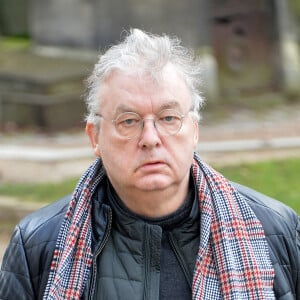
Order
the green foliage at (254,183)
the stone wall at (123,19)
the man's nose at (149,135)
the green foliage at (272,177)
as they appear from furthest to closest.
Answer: the stone wall at (123,19)
the green foliage at (254,183)
the green foliage at (272,177)
the man's nose at (149,135)

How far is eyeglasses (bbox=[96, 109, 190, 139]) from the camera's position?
272cm

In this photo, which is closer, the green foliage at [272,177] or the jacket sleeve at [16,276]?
the jacket sleeve at [16,276]

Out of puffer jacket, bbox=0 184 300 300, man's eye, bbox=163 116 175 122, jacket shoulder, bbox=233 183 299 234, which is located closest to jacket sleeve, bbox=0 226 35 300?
puffer jacket, bbox=0 184 300 300

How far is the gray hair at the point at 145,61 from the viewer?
2771mm

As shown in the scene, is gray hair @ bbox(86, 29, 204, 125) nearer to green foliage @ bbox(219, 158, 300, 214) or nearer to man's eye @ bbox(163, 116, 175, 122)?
man's eye @ bbox(163, 116, 175, 122)

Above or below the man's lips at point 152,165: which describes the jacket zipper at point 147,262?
below

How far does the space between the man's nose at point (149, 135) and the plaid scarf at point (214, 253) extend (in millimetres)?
261

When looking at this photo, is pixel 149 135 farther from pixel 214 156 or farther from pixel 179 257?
pixel 214 156

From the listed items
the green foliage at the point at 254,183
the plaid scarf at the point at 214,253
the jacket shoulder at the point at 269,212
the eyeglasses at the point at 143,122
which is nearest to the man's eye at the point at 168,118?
the eyeglasses at the point at 143,122

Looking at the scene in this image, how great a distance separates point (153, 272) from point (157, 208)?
187 millimetres

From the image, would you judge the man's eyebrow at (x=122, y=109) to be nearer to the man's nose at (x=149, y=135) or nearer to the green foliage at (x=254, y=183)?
the man's nose at (x=149, y=135)

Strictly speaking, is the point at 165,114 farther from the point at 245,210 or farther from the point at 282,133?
the point at 282,133

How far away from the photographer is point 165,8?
1170 cm

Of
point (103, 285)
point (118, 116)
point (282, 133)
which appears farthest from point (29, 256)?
point (282, 133)
